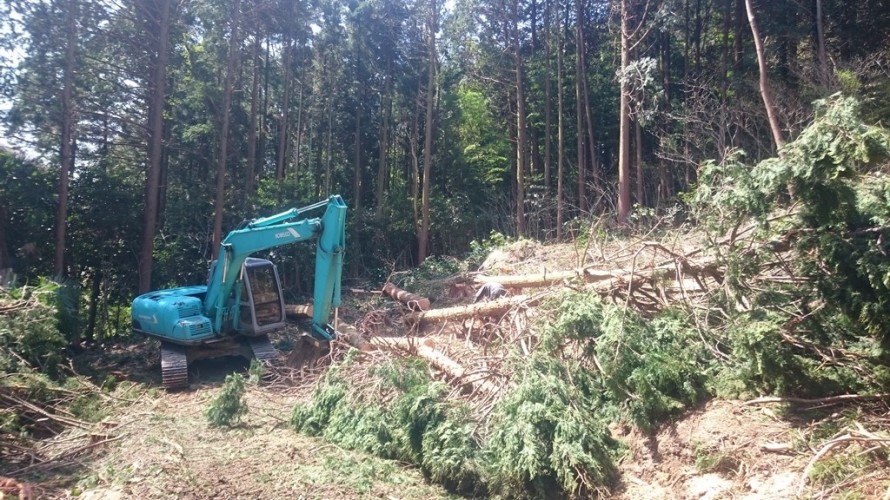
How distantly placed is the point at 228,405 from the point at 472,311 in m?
3.86

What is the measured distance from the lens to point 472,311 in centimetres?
1012

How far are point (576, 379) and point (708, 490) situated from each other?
197 cm

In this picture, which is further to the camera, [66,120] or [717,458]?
[66,120]

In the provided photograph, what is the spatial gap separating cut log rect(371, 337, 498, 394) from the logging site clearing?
0.03 m

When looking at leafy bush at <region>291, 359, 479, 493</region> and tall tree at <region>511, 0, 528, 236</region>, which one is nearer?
leafy bush at <region>291, 359, 479, 493</region>

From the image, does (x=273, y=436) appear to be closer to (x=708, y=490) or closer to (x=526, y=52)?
(x=708, y=490)

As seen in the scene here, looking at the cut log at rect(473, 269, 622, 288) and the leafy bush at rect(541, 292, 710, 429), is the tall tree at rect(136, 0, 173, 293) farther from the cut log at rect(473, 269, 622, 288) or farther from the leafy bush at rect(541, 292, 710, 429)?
Answer: the leafy bush at rect(541, 292, 710, 429)

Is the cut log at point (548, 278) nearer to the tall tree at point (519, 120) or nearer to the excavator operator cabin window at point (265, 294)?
the excavator operator cabin window at point (265, 294)

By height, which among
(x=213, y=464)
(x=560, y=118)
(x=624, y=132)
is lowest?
(x=213, y=464)

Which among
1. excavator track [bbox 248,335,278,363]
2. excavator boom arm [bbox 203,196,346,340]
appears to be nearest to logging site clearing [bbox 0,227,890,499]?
excavator boom arm [bbox 203,196,346,340]

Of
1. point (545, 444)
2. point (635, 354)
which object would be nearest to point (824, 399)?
point (635, 354)

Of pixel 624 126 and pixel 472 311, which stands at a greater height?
pixel 624 126

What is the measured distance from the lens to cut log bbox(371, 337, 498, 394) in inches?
294

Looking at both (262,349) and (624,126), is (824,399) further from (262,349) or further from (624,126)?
(624,126)
